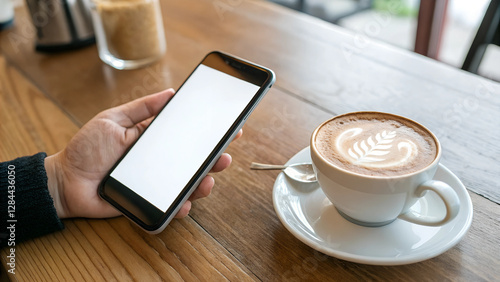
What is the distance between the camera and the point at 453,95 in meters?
0.69

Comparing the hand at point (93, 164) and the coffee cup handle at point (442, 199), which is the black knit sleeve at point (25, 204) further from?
the coffee cup handle at point (442, 199)

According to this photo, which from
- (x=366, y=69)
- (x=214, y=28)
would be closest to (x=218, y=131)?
(x=366, y=69)

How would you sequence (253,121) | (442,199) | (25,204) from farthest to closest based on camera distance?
(253,121), (25,204), (442,199)

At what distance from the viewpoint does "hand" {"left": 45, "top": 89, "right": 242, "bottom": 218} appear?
1.73 feet

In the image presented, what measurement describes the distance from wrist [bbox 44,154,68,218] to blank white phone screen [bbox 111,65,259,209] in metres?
0.07

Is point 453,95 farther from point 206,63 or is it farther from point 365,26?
point 365,26

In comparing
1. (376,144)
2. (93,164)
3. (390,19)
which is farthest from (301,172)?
(390,19)

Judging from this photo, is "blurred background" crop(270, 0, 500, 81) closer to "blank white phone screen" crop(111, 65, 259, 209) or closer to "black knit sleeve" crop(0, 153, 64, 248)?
"blank white phone screen" crop(111, 65, 259, 209)

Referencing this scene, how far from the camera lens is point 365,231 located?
1.50 feet

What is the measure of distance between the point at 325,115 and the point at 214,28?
420 millimetres

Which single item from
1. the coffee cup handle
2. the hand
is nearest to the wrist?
the hand

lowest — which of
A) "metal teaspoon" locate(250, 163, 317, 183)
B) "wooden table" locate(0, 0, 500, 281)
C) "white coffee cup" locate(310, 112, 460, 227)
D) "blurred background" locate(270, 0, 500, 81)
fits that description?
"blurred background" locate(270, 0, 500, 81)

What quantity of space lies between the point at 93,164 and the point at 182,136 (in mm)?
121

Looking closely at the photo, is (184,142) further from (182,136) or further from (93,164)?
(93,164)
